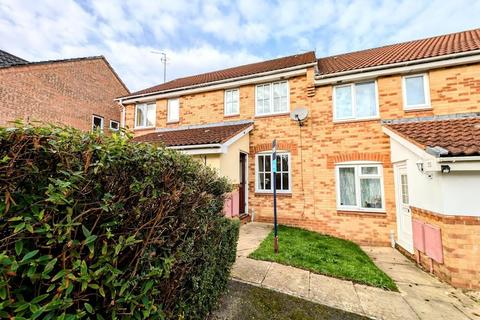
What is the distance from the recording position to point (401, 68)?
26.6ft

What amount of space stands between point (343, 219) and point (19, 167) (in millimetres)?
9396

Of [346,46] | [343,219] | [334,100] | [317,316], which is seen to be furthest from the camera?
[346,46]

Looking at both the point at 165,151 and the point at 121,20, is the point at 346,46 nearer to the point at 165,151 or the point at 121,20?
the point at 121,20

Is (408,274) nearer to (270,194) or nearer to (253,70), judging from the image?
(270,194)

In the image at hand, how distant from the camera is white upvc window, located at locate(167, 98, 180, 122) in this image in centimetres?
1211

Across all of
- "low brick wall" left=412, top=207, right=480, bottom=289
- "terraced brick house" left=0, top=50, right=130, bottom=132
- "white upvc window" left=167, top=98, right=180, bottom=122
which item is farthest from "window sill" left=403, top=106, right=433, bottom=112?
"terraced brick house" left=0, top=50, right=130, bottom=132

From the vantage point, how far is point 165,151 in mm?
2418

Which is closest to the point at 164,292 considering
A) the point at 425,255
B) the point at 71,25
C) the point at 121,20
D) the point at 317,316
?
the point at 317,316

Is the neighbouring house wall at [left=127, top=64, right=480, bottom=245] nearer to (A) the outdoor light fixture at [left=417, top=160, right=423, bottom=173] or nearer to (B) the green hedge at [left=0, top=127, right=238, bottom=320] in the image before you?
(A) the outdoor light fixture at [left=417, top=160, right=423, bottom=173]

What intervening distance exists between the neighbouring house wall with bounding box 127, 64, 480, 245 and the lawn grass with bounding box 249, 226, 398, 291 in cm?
115

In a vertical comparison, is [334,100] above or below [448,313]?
above

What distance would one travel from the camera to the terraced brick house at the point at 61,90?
12.0 m

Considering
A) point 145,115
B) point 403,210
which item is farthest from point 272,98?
point 145,115

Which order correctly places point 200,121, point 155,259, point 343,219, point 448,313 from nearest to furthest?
point 155,259 < point 448,313 < point 343,219 < point 200,121
